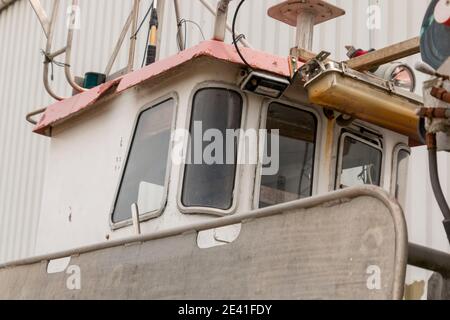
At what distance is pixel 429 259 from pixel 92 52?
23.6 ft

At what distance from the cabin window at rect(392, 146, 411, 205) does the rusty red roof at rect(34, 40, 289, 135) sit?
0.76m

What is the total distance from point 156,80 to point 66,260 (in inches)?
35.9

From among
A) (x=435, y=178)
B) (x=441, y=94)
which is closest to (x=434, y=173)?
(x=435, y=178)

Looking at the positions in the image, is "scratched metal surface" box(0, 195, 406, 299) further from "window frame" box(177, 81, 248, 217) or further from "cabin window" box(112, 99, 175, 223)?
"cabin window" box(112, 99, 175, 223)

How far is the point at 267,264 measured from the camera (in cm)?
228

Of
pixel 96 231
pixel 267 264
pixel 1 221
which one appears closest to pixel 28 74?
pixel 1 221

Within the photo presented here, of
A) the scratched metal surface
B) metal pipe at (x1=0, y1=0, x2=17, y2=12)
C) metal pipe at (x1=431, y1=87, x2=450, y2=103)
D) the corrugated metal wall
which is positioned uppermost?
metal pipe at (x1=0, y1=0, x2=17, y2=12)

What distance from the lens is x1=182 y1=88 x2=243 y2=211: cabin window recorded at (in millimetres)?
3374

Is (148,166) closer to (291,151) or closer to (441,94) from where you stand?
(291,151)

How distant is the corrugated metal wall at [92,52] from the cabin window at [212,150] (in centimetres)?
236

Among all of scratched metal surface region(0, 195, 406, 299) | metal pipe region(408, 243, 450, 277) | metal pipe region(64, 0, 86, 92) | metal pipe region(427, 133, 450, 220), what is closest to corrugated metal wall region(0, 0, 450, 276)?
metal pipe region(64, 0, 86, 92)

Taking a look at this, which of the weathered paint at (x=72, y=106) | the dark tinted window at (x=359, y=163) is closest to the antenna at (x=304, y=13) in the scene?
the dark tinted window at (x=359, y=163)

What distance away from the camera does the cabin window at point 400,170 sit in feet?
12.8
